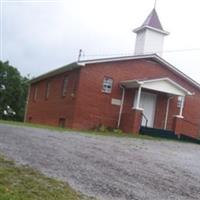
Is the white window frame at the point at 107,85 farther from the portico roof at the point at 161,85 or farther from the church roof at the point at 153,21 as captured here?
the church roof at the point at 153,21

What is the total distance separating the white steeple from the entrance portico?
12.0 ft

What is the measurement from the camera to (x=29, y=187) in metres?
7.18

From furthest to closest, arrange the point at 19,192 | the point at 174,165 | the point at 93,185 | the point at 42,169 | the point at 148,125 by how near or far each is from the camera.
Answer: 1. the point at 148,125
2. the point at 174,165
3. the point at 42,169
4. the point at 93,185
5. the point at 19,192

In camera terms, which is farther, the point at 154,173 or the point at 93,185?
the point at 154,173

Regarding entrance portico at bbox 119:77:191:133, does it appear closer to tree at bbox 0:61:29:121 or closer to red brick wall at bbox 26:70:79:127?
red brick wall at bbox 26:70:79:127

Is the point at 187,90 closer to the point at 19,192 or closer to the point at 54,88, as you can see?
the point at 54,88

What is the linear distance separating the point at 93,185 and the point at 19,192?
168 centimetres

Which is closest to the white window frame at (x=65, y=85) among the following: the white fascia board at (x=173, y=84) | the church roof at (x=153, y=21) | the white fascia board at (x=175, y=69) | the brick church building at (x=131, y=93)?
the brick church building at (x=131, y=93)

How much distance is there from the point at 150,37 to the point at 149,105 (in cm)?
510

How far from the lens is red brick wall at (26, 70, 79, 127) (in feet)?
92.4

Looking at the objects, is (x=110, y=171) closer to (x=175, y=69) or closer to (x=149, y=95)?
(x=149, y=95)

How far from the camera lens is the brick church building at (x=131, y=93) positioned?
1076 inches

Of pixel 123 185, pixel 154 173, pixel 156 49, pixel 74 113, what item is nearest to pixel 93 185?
pixel 123 185

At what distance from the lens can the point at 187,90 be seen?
30.3 m
